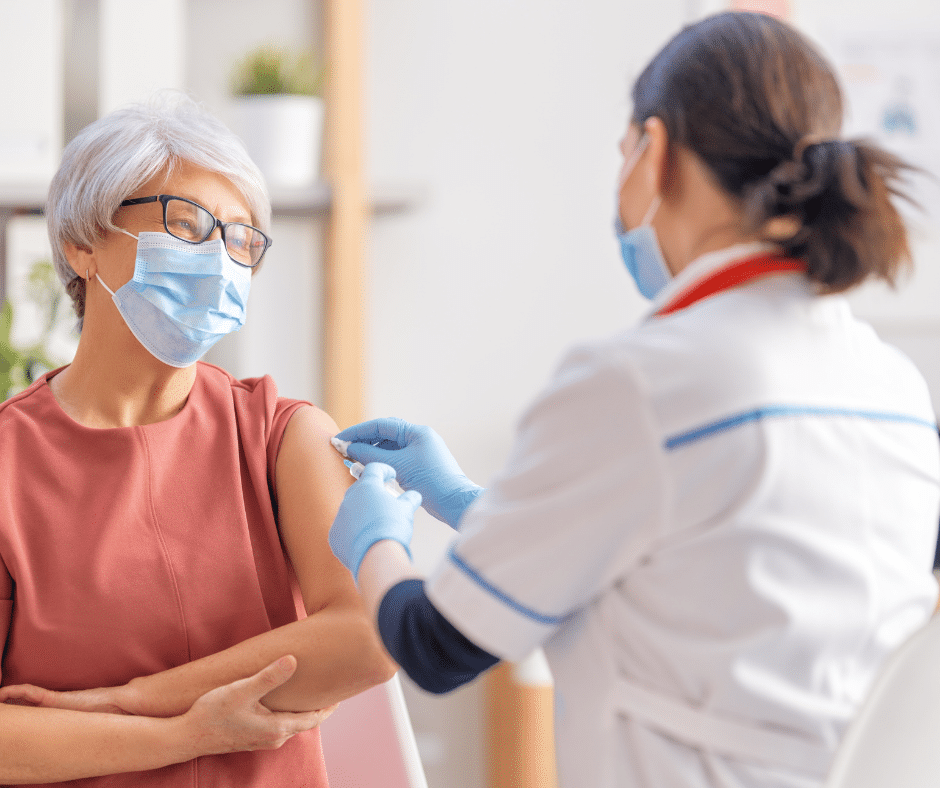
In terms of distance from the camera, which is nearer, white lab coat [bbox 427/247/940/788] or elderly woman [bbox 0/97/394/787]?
white lab coat [bbox 427/247/940/788]

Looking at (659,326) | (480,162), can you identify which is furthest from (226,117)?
(659,326)

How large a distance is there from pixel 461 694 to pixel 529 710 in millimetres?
366

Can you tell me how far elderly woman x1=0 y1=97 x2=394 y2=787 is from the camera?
3.52ft

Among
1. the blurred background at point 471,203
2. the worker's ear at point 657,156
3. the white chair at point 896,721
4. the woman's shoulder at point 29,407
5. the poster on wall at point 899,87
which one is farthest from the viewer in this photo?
the poster on wall at point 899,87

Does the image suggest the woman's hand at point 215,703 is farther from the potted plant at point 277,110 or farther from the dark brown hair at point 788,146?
the potted plant at point 277,110

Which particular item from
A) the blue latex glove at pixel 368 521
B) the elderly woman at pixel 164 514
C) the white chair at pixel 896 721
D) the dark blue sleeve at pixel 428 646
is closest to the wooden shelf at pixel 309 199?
the elderly woman at pixel 164 514

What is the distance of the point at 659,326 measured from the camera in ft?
2.52

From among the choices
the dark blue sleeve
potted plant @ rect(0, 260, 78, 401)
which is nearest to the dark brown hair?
the dark blue sleeve

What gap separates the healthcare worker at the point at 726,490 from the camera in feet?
2.39

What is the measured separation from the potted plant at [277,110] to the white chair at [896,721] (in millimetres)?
2134

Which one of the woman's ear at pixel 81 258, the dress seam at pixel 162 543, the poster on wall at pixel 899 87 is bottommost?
the dress seam at pixel 162 543

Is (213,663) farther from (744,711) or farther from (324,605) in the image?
(744,711)

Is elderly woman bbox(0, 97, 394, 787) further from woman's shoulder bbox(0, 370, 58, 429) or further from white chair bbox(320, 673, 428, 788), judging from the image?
white chair bbox(320, 673, 428, 788)

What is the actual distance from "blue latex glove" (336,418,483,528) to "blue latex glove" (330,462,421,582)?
170 mm
